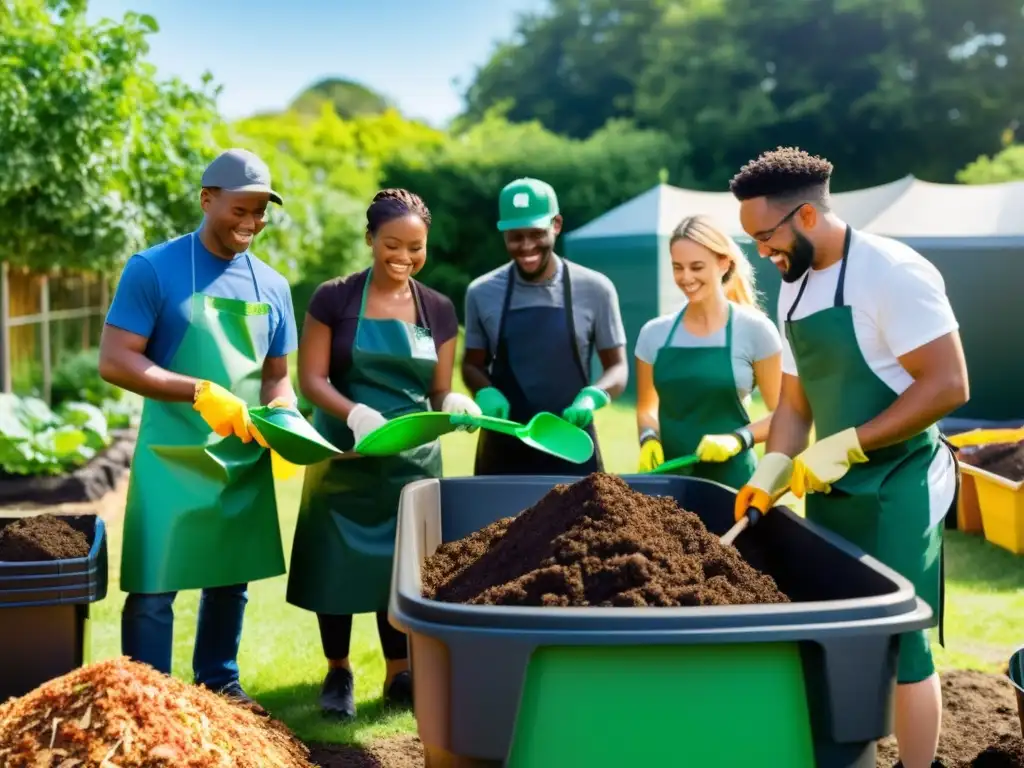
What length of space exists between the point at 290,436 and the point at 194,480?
337 millimetres

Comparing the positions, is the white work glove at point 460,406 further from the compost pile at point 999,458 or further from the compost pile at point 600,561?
the compost pile at point 999,458

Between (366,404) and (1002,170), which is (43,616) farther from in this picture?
(1002,170)

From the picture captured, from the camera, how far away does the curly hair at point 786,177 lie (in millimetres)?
2668

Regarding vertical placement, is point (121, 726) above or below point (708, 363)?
below

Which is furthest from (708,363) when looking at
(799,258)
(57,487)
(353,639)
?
(57,487)

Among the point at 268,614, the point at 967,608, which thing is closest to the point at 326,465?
the point at 268,614

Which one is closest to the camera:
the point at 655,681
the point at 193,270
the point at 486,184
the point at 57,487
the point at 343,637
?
the point at 655,681

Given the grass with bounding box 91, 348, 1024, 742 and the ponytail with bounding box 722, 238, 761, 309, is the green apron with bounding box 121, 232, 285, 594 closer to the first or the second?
the grass with bounding box 91, 348, 1024, 742

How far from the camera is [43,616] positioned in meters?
2.96

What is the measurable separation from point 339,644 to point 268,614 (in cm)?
158

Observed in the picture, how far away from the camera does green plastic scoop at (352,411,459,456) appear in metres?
3.21

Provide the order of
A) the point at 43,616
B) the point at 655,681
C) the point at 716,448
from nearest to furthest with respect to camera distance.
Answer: the point at 655,681
the point at 43,616
the point at 716,448

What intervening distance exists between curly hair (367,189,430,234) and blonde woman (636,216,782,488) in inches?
33.1

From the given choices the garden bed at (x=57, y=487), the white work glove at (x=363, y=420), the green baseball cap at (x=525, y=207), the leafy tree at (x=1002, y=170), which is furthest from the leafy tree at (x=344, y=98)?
the white work glove at (x=363, y=420)
